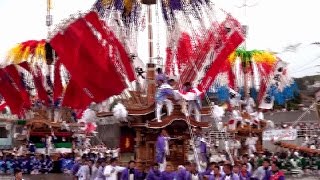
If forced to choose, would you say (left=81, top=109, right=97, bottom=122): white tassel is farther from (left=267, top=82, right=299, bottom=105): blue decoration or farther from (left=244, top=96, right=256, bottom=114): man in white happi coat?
(left=244, top=96, right=256, bottom=114): man in white happi coat

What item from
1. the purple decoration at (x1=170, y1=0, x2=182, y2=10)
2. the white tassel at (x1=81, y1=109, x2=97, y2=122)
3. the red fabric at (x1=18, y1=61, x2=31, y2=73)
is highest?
the purple decoration at (x1=170, y1=0, x2=182, y2=10)

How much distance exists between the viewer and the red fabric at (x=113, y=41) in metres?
16.9

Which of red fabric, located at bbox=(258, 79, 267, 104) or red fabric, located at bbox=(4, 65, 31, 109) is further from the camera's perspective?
red fabric, located at bbox=(4, 65, 31, 109)

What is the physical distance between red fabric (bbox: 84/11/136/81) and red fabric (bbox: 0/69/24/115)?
34.8 ft

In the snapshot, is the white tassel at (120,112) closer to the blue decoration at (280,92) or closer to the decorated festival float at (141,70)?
the decorated festival float at (141,70)

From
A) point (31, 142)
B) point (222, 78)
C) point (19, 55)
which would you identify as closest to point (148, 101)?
point (222, 78)

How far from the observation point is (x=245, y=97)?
99.6ft

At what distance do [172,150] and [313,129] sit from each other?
20.9 m

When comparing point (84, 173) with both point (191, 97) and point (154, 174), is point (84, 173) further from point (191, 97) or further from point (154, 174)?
point (191, 97)

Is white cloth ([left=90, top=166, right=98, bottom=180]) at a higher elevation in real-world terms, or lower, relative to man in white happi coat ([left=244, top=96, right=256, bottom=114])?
lower

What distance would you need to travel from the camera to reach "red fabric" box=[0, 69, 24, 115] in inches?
1046

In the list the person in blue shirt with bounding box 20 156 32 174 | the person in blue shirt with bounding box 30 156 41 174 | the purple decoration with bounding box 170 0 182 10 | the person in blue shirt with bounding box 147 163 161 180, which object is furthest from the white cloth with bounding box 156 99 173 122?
the person in blue shirt with bounding box 20 156 32 174

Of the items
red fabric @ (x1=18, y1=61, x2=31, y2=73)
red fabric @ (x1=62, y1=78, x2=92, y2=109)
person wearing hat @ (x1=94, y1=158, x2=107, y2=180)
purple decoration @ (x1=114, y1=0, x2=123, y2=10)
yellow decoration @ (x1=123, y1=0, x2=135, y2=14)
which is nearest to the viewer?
person wearing hat @ (x1=94, y1=158, x2=107, y2=180)

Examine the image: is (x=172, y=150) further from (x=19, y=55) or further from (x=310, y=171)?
(x=19, y=55)
